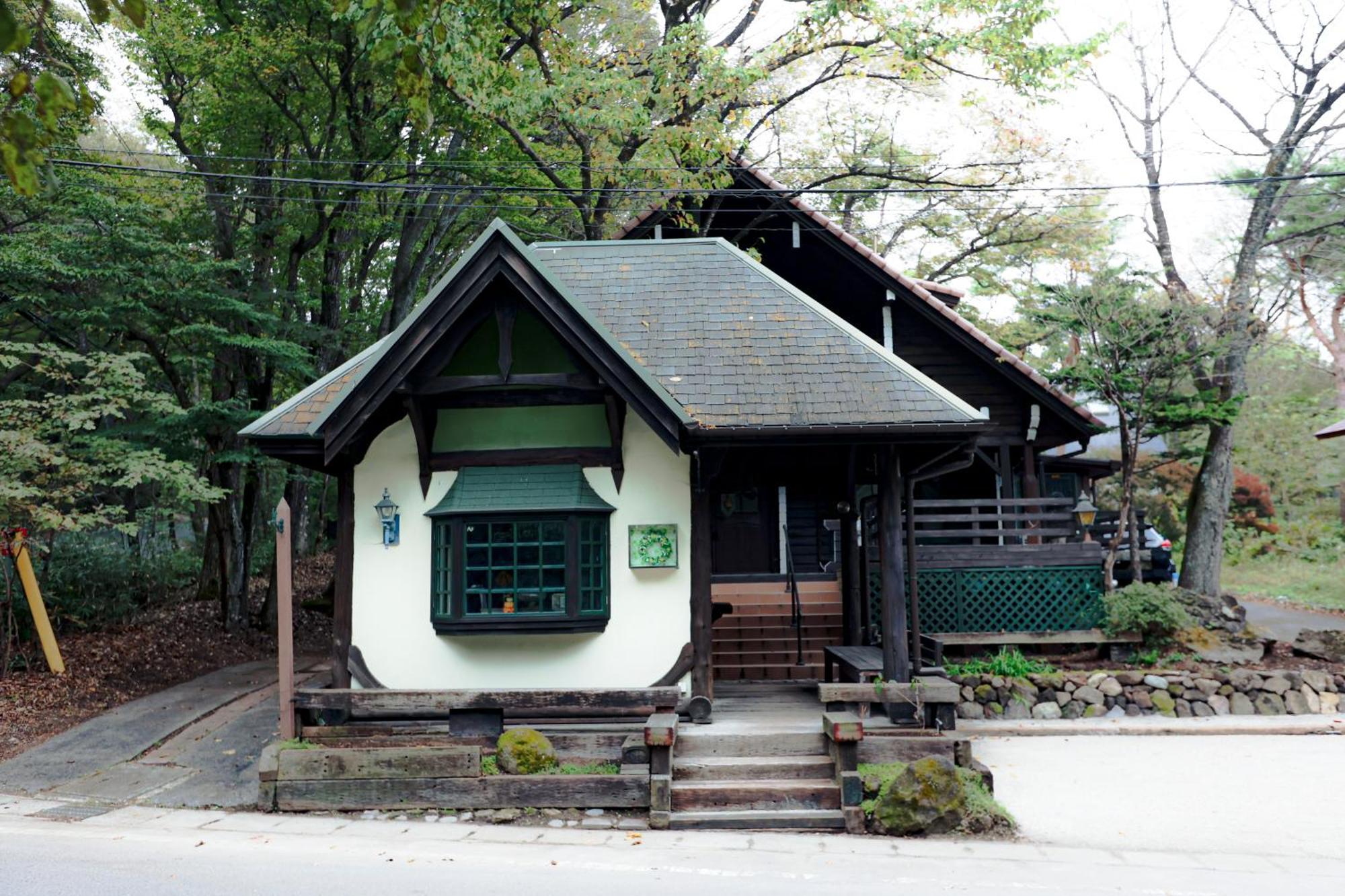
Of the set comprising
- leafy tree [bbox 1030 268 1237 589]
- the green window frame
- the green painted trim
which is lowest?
the green window frame

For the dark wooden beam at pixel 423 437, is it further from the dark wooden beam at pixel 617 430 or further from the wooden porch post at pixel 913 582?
the wooden porch post at pixel 913 582

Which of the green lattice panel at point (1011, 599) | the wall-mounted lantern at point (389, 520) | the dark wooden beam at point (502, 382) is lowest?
the green lattice panel at point (1011, 599)

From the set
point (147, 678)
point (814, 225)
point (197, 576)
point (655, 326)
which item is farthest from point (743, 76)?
point (197, 576)

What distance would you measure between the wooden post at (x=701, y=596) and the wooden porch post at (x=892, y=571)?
1.83 metres

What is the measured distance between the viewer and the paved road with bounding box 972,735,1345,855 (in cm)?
811

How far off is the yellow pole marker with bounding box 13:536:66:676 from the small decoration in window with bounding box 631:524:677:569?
9430 mm

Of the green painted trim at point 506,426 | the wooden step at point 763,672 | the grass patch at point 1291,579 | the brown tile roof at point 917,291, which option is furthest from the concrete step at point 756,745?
the grass patch at point 1291,579

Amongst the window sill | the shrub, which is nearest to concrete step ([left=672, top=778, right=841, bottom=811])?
the window sill

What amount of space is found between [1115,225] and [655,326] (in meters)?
25.5

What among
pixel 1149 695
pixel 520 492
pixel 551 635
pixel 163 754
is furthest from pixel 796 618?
pixel 163 754

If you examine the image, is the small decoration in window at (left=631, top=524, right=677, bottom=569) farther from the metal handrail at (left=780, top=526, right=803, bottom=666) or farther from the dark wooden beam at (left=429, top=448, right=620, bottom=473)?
the metal handrail at (left=780, top=526, right=803, bottom=666)

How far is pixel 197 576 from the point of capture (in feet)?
79.3

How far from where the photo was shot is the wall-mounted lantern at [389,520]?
399 inches

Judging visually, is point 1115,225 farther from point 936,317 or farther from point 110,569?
point 110,569
